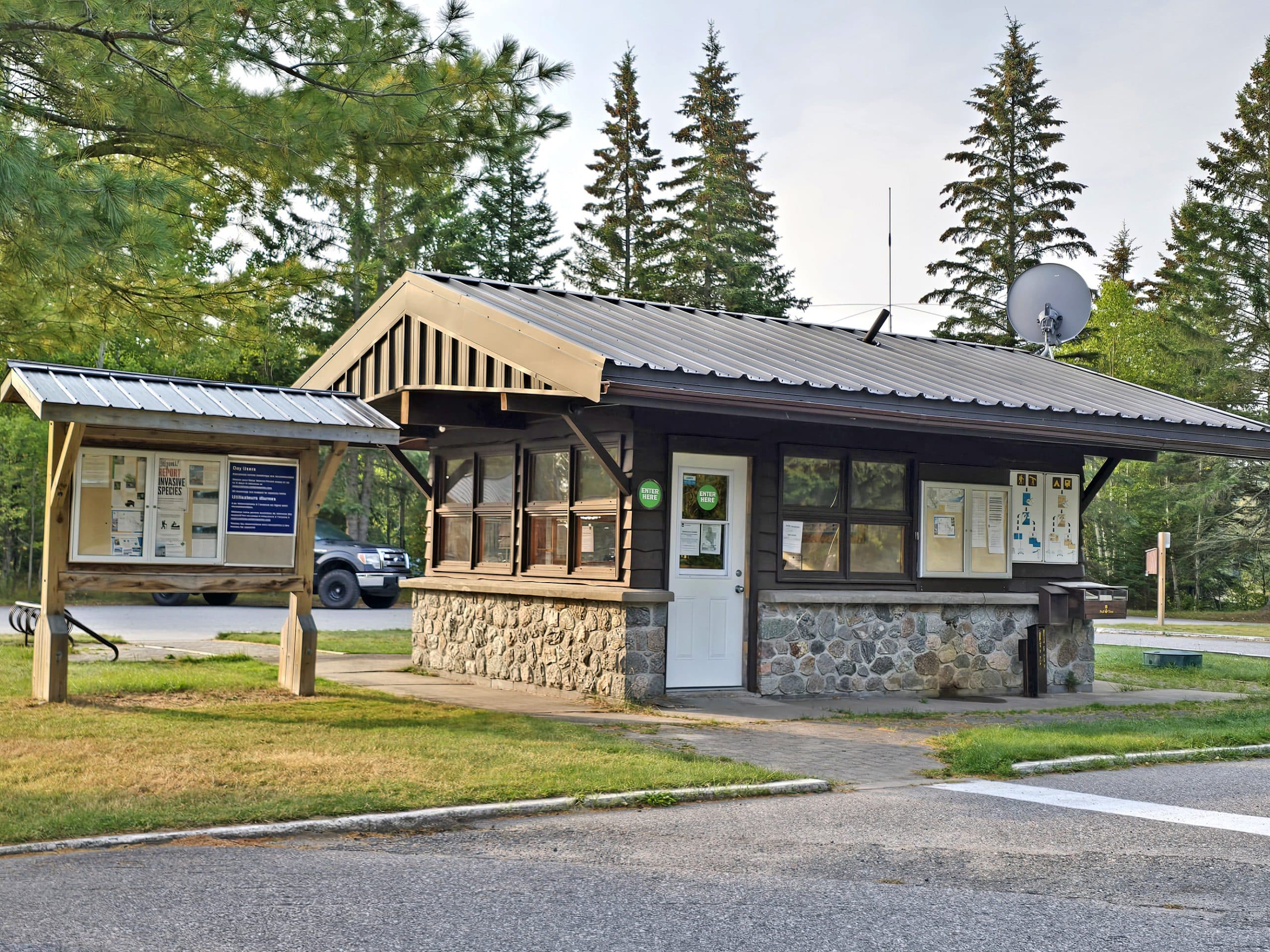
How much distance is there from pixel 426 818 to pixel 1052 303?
41.6 ft

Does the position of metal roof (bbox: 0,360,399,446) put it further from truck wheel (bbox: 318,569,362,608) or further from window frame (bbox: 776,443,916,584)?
truck wheel (bbox: 318,569,362,608)

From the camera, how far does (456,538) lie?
49.4ft

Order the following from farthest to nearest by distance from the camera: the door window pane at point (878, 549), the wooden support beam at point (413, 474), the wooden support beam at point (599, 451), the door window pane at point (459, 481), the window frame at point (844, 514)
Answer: the wooden support beam at point (413, 474) < the door window pane at point (459, 481) < the door window pane at point (878, 549) < the window frame at point (844, 514) < the wooden support beam at point (599, 451)

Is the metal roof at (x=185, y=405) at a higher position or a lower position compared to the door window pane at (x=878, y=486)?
higher

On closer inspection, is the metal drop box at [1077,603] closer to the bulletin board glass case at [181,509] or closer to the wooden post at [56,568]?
the bulletin board glass case at [181,509]

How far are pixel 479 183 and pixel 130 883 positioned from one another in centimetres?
889

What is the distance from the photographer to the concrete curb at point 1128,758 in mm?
8938

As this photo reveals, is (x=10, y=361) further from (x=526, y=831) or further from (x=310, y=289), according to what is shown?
(x=526, y=831)

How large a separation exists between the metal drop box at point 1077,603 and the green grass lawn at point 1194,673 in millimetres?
1428

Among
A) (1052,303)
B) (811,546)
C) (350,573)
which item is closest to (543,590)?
(811,546)

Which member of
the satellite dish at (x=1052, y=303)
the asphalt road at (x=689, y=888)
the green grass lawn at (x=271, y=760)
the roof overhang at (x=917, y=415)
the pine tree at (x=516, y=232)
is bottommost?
the asphalt road at (x=689, y=888)

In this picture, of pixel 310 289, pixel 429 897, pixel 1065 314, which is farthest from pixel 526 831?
pixel 1065 314

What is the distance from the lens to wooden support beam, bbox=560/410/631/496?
11.6 metres

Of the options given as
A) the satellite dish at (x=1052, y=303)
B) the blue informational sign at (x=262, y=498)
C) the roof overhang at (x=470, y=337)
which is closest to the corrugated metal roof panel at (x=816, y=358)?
the roof overhang at (x=470, y=337)
